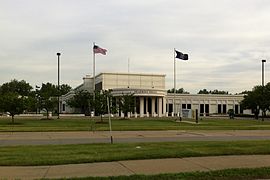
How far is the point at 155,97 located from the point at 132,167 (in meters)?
89.0

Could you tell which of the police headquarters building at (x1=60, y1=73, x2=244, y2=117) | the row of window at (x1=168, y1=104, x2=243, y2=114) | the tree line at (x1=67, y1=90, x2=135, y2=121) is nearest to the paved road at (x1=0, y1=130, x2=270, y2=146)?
the tree line at (x1=67, y1=90, x2=135, y2=121)

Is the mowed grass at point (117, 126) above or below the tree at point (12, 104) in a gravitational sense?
below

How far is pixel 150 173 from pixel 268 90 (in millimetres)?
77482

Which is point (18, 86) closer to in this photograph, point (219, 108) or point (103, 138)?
point (219, 108)

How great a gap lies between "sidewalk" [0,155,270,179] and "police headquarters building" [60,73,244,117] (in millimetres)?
82189

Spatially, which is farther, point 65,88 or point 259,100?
point 65,88

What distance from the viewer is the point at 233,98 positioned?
13300 centimetres

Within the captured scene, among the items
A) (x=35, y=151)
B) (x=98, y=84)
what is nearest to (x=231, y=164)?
(x=35, y=151)

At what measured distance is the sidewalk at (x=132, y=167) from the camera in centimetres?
1112

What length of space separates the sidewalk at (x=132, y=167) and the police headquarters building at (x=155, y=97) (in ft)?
270

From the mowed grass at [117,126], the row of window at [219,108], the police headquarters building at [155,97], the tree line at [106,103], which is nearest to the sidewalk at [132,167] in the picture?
the mowed grass at [117,126]

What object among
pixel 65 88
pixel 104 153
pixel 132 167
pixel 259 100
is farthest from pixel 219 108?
pixel 132 167

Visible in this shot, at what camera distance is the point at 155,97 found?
101125 mm

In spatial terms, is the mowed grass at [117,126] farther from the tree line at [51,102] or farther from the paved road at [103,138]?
the paved road at [103,138]
